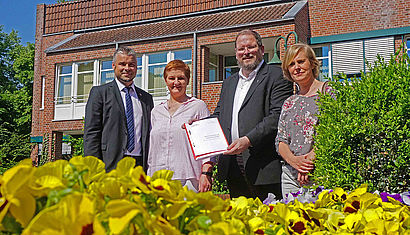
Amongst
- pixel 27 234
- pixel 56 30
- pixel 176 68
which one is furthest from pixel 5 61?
pixel 27 234

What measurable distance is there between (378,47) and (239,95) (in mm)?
13687

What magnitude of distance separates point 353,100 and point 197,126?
121cm

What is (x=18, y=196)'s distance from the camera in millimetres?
853

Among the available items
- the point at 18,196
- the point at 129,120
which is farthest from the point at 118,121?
the point at 18,196

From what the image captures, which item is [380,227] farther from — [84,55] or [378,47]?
[84,55]

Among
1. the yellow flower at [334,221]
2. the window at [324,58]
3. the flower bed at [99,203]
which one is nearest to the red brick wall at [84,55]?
the window at [324,58]

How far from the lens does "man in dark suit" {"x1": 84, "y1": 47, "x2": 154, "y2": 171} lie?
3881 millimetres

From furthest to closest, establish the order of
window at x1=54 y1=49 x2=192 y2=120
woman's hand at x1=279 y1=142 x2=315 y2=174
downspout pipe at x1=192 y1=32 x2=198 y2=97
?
window at x1=54 y1=49 x2=192 y2=120
downspout pipe at x1=192 y1=32 x2=198 y2=97
woman's hand at x1=279 y1=142 x2=315 y2=174

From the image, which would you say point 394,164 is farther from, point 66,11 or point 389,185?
point 66,11

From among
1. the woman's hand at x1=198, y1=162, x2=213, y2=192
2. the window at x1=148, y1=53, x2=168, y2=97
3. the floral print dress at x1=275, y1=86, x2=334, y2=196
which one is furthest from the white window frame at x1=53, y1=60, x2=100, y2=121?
the floral print dress at x1=275, y1=86, x2=334, y2=196

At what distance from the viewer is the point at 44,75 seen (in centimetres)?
2189

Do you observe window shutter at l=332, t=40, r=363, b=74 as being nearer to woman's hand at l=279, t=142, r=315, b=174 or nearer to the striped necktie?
the striped necktie

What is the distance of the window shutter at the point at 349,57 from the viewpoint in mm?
16016

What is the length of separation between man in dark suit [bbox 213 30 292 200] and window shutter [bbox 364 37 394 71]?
42.9ft
